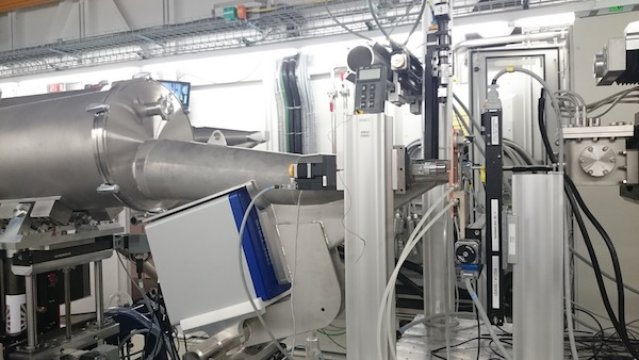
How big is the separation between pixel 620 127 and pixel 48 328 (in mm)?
1753

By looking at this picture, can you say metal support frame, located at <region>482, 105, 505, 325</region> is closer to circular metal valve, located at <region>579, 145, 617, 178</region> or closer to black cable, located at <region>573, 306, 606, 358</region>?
circular metal valve, located at <region>579, 145, 617, 178</region>

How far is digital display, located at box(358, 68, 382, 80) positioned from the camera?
126cm

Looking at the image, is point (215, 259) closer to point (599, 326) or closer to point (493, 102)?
point (493, 102)

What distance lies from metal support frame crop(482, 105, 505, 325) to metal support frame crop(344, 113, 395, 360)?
0.73 ft

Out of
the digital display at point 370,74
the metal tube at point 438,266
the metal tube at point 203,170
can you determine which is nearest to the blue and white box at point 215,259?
the metal tube at point 203,170

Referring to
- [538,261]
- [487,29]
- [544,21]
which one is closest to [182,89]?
[487,29]

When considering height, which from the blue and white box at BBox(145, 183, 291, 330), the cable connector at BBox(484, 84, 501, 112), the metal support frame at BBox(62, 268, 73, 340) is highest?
the cable connector at BBox(484, 84, 501, 112)

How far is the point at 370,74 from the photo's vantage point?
4.19ft

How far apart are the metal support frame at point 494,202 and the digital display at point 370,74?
0.32 m

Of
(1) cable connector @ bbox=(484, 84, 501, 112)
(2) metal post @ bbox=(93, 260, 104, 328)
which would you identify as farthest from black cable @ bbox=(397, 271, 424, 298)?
(1) cable connector @ bbox=(484, 84, 501, 112)

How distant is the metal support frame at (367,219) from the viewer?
1021mm

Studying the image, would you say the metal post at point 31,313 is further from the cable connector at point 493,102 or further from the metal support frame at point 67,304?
the cable connector at point 493,102

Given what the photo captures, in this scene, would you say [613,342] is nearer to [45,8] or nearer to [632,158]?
[632,158]

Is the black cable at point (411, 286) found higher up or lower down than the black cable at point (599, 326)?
lower down
